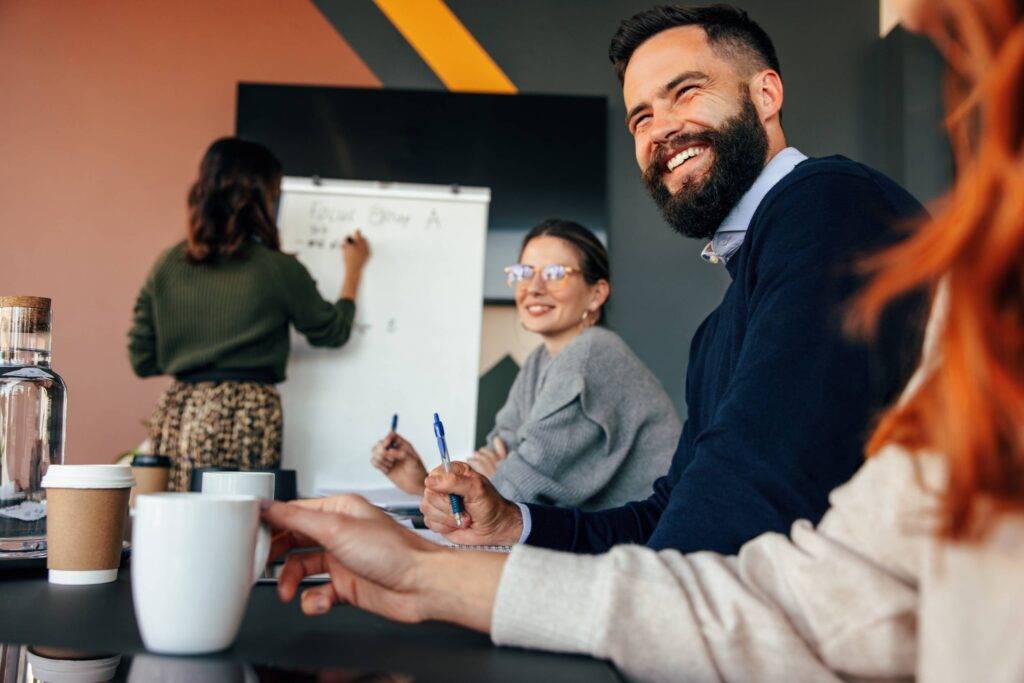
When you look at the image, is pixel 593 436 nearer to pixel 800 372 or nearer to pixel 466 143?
pixel 800 372

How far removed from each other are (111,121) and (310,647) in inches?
137

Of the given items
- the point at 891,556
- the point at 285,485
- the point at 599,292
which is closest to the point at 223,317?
the point at 599,292

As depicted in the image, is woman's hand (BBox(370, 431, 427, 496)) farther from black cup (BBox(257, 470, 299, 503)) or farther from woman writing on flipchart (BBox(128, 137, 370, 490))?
woman writing on flipchart (BBox(128, 137, 370, 490))

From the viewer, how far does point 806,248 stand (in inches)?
38.4

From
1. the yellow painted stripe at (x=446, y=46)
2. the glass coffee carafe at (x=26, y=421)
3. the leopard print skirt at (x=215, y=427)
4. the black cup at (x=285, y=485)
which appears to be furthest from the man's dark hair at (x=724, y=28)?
the yellow painted stripe at (x=446, y=46)

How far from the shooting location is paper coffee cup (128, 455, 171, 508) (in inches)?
68.0

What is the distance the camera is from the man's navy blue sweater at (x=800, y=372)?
843 mm

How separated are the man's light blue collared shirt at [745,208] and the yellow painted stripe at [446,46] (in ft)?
7.07

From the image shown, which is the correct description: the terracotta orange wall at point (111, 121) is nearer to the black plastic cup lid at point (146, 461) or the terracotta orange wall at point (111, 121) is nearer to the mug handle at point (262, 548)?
the black plastic cup lid at point (146, 461)

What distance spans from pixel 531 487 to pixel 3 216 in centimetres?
268

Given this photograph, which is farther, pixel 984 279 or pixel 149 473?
pixel 149 473

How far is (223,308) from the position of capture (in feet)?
9.23

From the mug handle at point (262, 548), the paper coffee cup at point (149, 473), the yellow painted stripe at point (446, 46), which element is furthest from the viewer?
the yellow painted stripe at point (446, 46)

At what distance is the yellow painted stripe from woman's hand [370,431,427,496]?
5.85 ft
